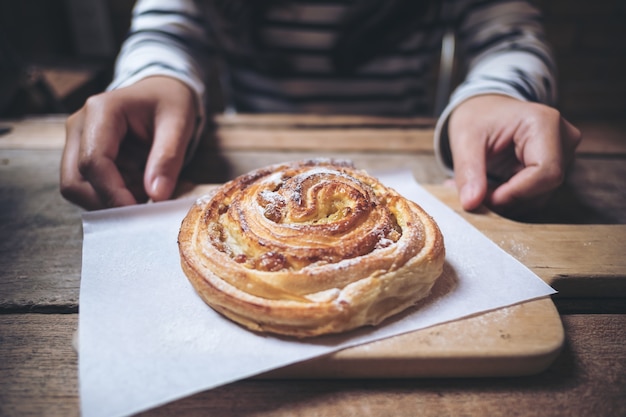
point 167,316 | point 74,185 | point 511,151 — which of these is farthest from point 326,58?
point 167,316

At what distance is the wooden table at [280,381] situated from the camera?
861 mm

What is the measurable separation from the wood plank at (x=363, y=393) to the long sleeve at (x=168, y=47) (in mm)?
1058

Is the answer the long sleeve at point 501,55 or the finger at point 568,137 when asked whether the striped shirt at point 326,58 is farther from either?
the finger at point 568,137

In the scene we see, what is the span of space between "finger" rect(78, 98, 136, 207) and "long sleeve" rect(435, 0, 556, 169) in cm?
119

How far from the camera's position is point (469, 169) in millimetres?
1461

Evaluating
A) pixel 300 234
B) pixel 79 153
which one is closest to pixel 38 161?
pixel 79 153

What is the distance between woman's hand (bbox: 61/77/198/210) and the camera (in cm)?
140

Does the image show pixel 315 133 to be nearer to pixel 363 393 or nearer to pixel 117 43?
pixel 363 393

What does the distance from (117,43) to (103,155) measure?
3.28m

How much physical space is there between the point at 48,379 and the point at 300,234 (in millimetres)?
627

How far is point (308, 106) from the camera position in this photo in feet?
8.46

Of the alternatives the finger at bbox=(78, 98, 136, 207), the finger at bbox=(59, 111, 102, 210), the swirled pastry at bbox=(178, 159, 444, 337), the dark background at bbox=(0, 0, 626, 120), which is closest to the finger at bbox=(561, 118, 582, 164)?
the swirled pastry at bbox=(178, 159, 444, 337)

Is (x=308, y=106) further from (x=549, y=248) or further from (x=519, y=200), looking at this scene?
(x=549, y=248)

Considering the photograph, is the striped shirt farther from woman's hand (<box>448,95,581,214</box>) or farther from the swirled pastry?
the swirled pastry
